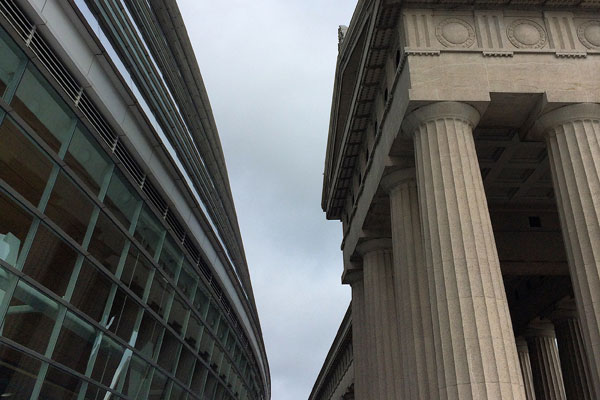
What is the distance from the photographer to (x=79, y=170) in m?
16.2

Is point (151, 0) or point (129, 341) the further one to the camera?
point (151, 0)

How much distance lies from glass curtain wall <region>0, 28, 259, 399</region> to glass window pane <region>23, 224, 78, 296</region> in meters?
0.03

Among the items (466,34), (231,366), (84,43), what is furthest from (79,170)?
(231,366)

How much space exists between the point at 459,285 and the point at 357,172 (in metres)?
14.7

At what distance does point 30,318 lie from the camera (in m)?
13.8

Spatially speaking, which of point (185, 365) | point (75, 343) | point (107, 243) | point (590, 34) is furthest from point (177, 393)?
point (590, 34)

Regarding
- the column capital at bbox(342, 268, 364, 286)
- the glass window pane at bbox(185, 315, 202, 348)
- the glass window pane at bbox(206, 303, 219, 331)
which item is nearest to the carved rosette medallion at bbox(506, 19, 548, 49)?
the column capital at bbox(342, 268, 364, 286)

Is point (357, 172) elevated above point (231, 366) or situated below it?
above

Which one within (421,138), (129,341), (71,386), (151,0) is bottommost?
(71,386)

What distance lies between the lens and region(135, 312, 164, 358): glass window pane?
20531mm

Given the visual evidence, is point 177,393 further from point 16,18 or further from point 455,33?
point 455,33

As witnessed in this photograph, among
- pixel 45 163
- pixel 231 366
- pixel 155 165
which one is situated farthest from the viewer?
pixel 231 366

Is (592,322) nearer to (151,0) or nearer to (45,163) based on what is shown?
(45,163)

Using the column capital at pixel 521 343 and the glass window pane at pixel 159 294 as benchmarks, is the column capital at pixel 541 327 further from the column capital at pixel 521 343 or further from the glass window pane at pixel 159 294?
the glass window pane at pixel 159 294
